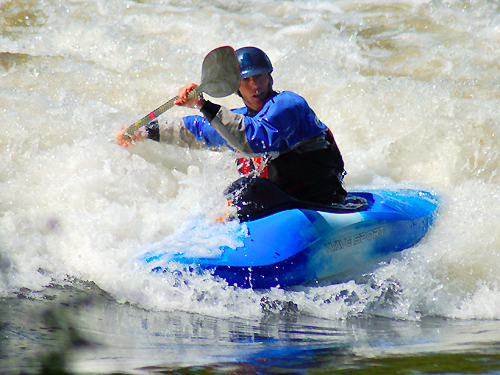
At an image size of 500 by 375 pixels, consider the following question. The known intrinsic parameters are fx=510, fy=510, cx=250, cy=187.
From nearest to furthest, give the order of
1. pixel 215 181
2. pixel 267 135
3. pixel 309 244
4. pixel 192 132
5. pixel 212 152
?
pixel 267 135, pixel 309 244, pixel 215 181, pixel 192 132, pixel 212 152

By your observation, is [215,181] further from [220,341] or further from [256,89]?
[220,341]

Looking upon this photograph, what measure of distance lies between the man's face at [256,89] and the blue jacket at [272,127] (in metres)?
0.19

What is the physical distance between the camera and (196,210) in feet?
10.4

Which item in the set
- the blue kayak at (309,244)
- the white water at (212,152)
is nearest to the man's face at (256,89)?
the white water at (212,152)

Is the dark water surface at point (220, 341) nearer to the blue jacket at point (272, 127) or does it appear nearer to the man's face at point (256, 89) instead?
the blue jacket at point (272, 127)

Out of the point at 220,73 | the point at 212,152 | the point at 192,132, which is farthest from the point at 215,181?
the point at 212,152

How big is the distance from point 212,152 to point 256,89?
5.91 feet

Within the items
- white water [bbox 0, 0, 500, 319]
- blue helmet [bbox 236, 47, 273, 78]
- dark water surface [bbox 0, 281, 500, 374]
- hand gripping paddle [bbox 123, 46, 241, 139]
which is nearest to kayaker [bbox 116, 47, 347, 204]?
blue helmet [bbox 236, 47, 273, 78]

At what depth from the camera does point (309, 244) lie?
2828mm

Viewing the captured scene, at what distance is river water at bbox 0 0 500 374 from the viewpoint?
74.2 inches

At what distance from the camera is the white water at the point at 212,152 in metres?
2.79

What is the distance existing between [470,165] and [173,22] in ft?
13.6

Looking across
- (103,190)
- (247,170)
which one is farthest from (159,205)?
(247,170)

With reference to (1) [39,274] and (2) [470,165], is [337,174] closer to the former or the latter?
(1) [39,274]
